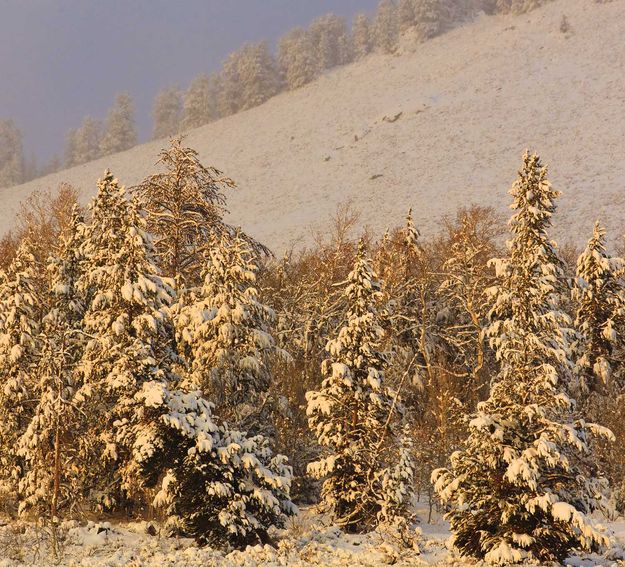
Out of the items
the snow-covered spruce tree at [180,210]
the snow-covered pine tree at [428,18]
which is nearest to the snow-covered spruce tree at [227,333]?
the snow-covered spruce tree at [180,210]

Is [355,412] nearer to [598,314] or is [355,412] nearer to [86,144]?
[598,314]

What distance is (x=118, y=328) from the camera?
15.1 meters

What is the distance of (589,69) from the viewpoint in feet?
260

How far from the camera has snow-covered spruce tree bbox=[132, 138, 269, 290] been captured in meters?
18.9

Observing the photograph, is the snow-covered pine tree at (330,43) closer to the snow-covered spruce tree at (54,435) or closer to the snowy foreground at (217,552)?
the snow-covered spruce tree at (54,435)

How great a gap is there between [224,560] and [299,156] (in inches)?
2900

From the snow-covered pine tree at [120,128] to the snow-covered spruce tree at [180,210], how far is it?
98.7 metres

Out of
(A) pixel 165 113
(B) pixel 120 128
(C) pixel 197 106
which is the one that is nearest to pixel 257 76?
(C) pixel 197 106

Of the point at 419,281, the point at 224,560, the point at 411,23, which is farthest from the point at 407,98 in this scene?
the point at 224,560

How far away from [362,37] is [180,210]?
4249 inches

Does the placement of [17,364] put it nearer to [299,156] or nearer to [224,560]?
[224,560]

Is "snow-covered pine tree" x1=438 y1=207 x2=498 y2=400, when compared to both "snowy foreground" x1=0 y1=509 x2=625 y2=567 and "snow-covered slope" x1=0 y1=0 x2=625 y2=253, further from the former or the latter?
"snow-covered slope" x1=0 y1=0 x2=625 y2=253

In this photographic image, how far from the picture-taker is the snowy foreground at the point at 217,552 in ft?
38.4

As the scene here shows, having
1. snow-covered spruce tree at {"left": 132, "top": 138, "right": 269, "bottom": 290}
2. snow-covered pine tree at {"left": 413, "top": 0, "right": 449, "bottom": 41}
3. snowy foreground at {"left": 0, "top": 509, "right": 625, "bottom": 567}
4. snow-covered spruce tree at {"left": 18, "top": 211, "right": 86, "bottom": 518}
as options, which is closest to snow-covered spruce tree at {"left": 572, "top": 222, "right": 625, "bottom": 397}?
snowy foreground at {"left": 0, "top": 509, "right": 625, "bottom": 567}
